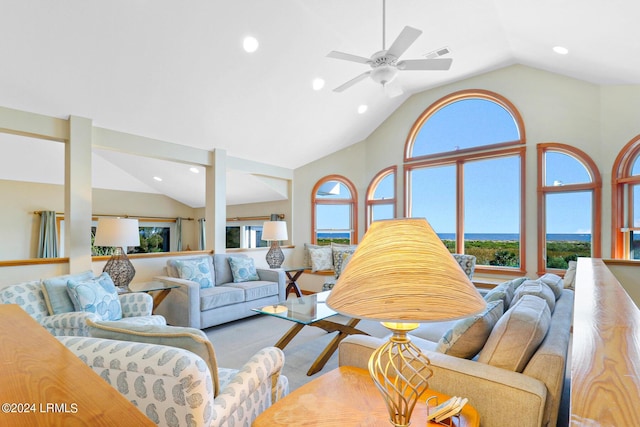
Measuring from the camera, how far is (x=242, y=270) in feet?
15.3

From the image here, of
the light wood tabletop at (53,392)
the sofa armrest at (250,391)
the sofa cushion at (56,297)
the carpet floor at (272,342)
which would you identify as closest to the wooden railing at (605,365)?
the light wood tabletop at (53,392)

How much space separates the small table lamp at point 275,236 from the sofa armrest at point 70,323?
2.97m

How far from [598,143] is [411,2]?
2979 mm

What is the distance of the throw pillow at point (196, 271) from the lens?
4.07 meters

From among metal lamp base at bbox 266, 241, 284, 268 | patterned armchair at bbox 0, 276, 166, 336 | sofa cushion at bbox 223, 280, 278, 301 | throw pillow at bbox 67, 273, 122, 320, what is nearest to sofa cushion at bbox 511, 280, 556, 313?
patterned armchair at bbox 0, 276, 166, 336

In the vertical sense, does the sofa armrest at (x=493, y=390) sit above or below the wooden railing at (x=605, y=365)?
below

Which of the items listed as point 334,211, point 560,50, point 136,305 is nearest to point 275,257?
point 334,211

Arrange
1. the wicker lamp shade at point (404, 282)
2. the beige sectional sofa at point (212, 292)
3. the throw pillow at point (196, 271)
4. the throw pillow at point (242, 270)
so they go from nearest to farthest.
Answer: the wicker lamp shade at point (404, 282)
the beige sectional sofa at point (212, 292)
the throw pillow at point (196, 271)
the throw pillow at point (242, 270)

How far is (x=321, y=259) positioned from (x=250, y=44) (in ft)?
11.8

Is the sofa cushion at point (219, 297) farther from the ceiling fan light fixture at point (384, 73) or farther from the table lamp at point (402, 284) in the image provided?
the table lamp at point (402, 284)

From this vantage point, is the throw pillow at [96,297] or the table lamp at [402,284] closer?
the table lamp at [402,284]

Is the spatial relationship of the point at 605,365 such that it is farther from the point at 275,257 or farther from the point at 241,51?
the point at 275,257

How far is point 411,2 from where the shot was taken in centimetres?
318

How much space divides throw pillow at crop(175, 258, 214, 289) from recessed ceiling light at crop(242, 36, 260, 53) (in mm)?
2659
